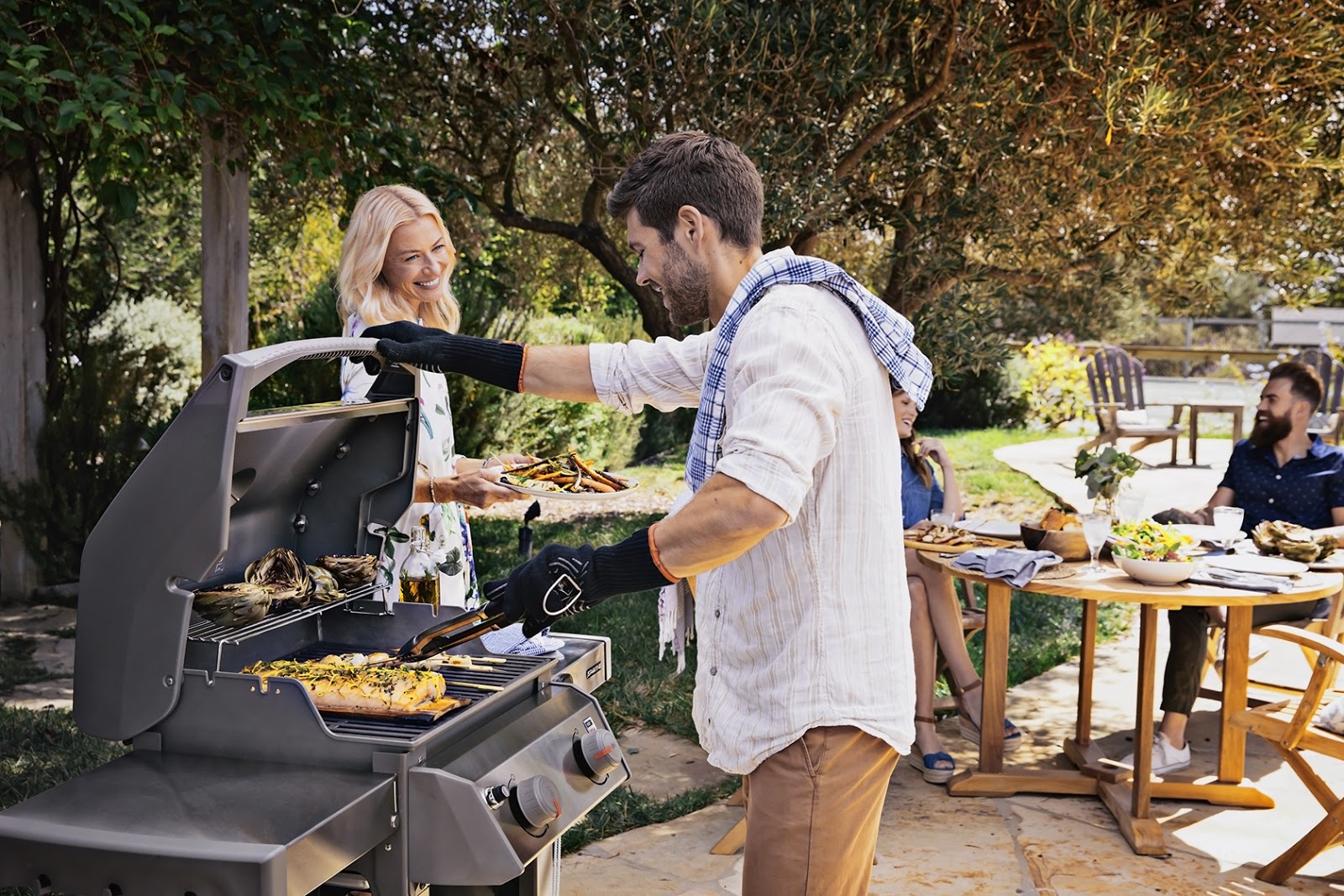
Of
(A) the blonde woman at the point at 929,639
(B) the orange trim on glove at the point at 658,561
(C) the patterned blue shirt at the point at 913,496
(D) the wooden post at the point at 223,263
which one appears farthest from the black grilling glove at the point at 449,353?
(D) the wooden post at the point at 223,263

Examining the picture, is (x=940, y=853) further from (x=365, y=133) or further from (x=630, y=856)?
(x=365, y=133)

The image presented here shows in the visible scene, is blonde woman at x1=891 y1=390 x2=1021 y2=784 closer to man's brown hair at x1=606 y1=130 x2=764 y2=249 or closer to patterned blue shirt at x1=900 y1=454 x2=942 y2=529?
patterned blue shirt at x1=900 y1=454 x2=942 y2=529

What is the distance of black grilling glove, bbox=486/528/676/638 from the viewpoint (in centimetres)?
163

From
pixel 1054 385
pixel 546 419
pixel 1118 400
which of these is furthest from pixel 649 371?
pixel 1054 385

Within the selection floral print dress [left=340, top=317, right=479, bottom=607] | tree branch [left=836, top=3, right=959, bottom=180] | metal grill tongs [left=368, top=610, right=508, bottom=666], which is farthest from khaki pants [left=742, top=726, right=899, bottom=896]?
tree branch [left=836, top=3, right=959, bottom=180]

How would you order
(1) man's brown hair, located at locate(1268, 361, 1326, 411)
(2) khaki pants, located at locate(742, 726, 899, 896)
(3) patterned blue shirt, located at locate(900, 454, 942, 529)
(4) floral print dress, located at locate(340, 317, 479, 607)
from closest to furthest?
(2) khaki pants, located at locate(742, 726, 899, 896)
(4) floral print dress, located at locate(340, 317, 479, 607)
(1) man's brown hair, located at locate(1268, 361, 1326, 411)
(3) patterned blue shirt, located at locate(900, 454, 942, 529)

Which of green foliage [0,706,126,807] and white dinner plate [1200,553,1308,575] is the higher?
white dinner plate [1200,553,1308,575]

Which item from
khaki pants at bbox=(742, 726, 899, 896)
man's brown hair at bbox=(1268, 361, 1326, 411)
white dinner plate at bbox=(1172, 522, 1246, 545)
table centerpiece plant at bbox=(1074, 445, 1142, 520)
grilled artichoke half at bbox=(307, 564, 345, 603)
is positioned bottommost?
khaki pants at bbox=(742, 726, 899, 896)

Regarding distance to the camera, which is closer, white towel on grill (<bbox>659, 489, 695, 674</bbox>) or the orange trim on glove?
the orange trim on glove

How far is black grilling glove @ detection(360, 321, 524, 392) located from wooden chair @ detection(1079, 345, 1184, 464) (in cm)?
1024

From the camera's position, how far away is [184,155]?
20.8 feet

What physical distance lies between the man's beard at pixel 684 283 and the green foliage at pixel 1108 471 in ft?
8.84

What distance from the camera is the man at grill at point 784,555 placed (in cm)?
164

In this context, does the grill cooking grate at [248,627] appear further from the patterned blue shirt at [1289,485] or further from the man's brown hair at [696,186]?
the patterned blue shirt at [1289,485]
